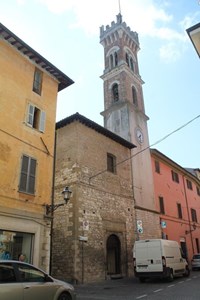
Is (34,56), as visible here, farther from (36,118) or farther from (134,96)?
(134,96)

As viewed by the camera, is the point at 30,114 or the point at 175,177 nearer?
the point at 30,114

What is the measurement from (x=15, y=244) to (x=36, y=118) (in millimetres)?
5449

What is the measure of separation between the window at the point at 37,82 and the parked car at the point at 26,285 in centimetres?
888

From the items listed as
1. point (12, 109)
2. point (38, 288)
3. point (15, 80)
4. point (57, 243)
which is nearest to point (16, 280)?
point (38, 288)

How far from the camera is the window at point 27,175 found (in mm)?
11047

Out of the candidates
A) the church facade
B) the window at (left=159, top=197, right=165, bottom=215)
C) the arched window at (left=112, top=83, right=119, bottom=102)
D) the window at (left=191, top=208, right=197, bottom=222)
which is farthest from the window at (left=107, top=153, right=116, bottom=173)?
the window at (left=191, top=208, right=197, bottom=222)

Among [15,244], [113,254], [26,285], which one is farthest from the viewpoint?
[113,254]

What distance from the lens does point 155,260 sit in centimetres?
1373

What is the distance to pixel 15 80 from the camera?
40.0 ft

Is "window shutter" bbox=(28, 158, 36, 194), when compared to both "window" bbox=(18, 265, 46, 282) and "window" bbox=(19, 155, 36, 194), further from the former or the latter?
"window" bbox=(18, 265, 46, 282)

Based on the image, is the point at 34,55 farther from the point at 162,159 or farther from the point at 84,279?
the point at 162,159

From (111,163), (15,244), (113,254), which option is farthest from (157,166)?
(15,244)

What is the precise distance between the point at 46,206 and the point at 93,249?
503cm

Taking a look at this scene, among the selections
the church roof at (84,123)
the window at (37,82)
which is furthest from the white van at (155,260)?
the window at (37,82)
